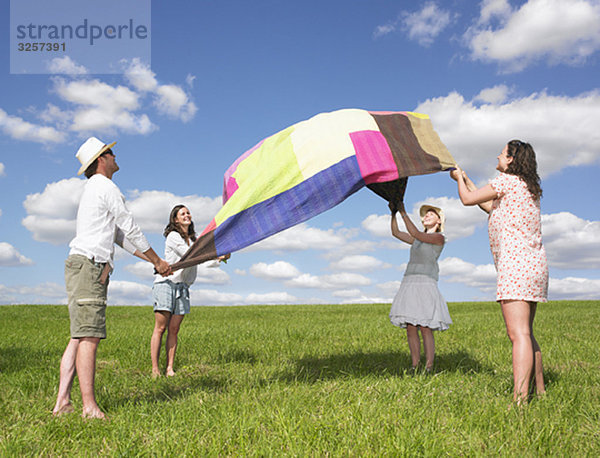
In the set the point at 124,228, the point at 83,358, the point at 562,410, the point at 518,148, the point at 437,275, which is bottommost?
the point at 562,410

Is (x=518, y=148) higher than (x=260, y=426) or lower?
higher

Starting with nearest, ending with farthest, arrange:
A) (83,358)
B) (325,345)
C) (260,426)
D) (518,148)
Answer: (260,426)
(83,358)
(518,148)
(325,345)

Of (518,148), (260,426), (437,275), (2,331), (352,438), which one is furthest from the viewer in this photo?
(2,331)

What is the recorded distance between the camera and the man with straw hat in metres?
4.88

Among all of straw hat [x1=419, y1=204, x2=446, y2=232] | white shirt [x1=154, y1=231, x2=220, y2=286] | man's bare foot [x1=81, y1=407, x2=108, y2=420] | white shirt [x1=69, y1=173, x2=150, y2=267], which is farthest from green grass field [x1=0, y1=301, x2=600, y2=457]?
straw hat [x1=419, y1=204, x2=446, y2=232]

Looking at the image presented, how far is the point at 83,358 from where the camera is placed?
4859 mm

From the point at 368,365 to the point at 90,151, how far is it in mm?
5046

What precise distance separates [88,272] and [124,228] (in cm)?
58

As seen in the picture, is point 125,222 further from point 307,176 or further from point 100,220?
point 307,176

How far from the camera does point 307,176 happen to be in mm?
5617

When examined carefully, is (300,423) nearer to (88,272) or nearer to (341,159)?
(88,272)

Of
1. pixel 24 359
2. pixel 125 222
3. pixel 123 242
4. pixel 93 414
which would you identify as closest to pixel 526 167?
pixel 125 222

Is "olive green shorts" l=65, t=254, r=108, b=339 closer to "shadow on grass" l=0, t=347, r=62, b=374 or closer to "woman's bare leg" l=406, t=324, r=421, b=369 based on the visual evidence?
"shadow on grass" l=0, t=347, r=62, b=374

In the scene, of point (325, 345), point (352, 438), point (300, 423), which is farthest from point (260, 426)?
point (325, 345)
